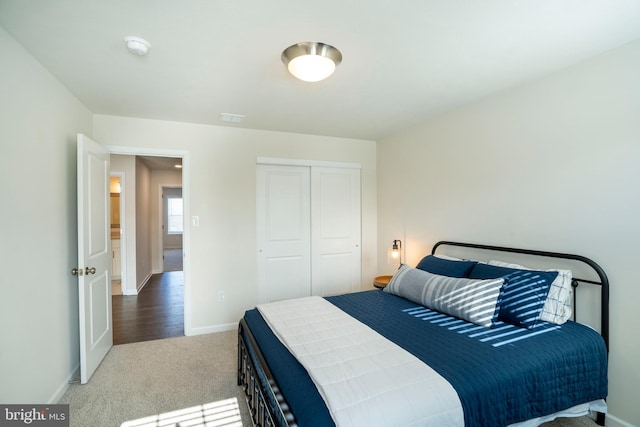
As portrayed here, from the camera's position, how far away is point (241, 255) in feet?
12.3

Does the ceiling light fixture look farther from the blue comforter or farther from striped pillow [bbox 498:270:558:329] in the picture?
striped pillow [bbox 498:270:558:329]

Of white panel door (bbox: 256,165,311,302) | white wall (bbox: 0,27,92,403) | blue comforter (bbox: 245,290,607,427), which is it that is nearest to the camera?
blue comforter (bbox: 245,290,607,427)

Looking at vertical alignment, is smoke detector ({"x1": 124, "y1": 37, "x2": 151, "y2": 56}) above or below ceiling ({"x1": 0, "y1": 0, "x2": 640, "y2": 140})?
below

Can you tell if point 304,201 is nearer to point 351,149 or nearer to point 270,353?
point 351,149

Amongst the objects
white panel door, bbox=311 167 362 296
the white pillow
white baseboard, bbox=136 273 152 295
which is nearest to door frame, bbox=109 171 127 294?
white baseboard, bbox=136 273 152 295

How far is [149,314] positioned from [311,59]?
4034 mm

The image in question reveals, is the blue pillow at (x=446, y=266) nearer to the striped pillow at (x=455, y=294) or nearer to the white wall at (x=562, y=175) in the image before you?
the striped pillow at (x=455, y=294)

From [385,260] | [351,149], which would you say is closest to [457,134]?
[351,149]

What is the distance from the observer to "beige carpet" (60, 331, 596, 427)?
209 cm

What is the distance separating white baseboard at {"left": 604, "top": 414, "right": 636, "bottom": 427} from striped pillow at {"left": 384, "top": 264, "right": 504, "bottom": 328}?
0.94 meters

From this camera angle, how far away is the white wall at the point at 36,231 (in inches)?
69.6

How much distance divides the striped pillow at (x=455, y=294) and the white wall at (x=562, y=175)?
665 mm

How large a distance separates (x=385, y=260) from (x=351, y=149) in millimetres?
1654

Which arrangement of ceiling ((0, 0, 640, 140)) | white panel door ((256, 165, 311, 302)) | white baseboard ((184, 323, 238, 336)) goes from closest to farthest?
ceiling ((0, 0, 640, 140)) → white baseboard ((184, 323, 238, 336)) → white panel door ((256, 165, 311, 302))
